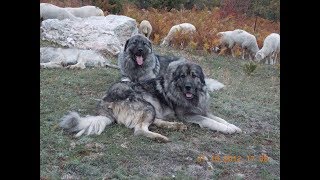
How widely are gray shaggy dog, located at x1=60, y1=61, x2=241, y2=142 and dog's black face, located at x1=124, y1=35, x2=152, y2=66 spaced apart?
Result: 1.56m

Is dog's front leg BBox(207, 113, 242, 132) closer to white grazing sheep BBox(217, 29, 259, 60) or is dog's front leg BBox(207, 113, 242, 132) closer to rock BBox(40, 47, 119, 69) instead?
white grazing sheep BBox(217, 29, 259, 60)

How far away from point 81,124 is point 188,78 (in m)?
1.64

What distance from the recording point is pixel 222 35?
313 inches

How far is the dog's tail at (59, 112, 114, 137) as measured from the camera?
521 cm

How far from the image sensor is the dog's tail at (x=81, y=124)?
521 centimetres

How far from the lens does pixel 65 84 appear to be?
6.50m

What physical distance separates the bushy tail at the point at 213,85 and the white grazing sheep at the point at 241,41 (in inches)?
40.5

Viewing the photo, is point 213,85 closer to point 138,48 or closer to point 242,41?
point 138,48

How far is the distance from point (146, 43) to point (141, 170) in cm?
363

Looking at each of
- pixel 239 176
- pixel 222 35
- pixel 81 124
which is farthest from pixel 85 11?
pixel 239 176

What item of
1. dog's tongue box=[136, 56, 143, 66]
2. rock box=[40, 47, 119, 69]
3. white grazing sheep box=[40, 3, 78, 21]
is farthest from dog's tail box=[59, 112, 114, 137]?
white grazing sheep box=[40, 3, 78, 21]
